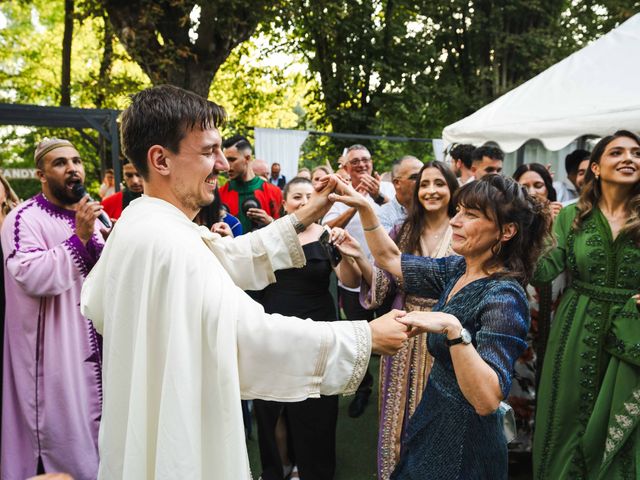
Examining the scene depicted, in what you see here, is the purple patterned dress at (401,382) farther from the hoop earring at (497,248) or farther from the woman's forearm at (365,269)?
the hoop earring at (497,248)

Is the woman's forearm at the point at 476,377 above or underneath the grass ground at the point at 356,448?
above

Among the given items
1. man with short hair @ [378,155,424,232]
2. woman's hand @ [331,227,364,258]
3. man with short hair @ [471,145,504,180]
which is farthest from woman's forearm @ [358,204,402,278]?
man with short hair @ [471,145,504,180]

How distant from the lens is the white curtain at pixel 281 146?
12.3 meters

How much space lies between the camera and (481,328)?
177 centimetres

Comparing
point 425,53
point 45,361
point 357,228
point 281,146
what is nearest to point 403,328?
point 45,361

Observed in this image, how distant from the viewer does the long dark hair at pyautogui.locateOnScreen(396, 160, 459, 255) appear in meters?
3.02

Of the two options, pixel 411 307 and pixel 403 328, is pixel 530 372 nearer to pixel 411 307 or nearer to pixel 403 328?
pixel 411 307

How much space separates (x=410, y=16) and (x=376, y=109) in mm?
4125

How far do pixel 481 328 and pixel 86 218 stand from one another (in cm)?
219

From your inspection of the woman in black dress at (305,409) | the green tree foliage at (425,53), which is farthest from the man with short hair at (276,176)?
the woman in black dress at (305,409)

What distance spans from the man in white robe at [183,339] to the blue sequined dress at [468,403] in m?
0.39

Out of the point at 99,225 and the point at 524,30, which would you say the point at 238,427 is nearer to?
the point at 99,225

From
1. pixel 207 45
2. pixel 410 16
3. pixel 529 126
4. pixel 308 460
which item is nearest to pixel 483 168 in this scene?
pixel 529 126

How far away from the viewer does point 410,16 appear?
17656 mm
